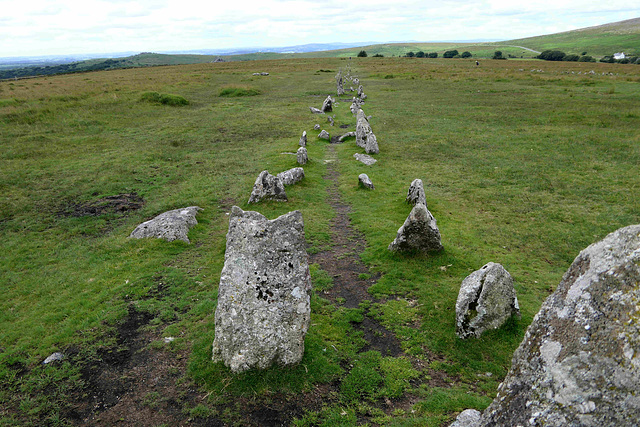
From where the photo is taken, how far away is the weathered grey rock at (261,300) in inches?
312

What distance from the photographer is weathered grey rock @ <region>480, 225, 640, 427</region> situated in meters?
3.78

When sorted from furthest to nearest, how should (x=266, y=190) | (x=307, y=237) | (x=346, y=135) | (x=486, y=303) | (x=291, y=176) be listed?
(x=346, y=135), (x=291, y=176), (x=266, y=190), (x=307, y=237), (x=486, y=303)

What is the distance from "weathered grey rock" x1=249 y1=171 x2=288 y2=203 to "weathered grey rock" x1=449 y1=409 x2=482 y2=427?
13171 millimetres

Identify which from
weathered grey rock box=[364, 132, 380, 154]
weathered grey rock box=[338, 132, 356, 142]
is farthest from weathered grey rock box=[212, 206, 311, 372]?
weathered grey rock box=[338, 132, 356, 142]

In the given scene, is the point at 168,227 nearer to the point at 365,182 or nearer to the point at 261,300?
the point at 261,300

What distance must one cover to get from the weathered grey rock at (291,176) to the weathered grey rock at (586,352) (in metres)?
16.5

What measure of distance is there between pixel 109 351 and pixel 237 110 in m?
38.9

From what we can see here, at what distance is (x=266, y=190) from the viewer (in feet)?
58.9

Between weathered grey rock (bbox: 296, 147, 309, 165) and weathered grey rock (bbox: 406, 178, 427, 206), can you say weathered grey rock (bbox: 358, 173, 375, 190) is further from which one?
weathered grey rock (bbox: 296, 147, 309, 165)

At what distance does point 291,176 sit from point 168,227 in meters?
7.54

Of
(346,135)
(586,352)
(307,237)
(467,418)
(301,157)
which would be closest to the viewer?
(586,352)

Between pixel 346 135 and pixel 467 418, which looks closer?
pixel 467 418

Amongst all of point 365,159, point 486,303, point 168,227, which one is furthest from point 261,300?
point 365,159

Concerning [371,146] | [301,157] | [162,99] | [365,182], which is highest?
[162,99]
